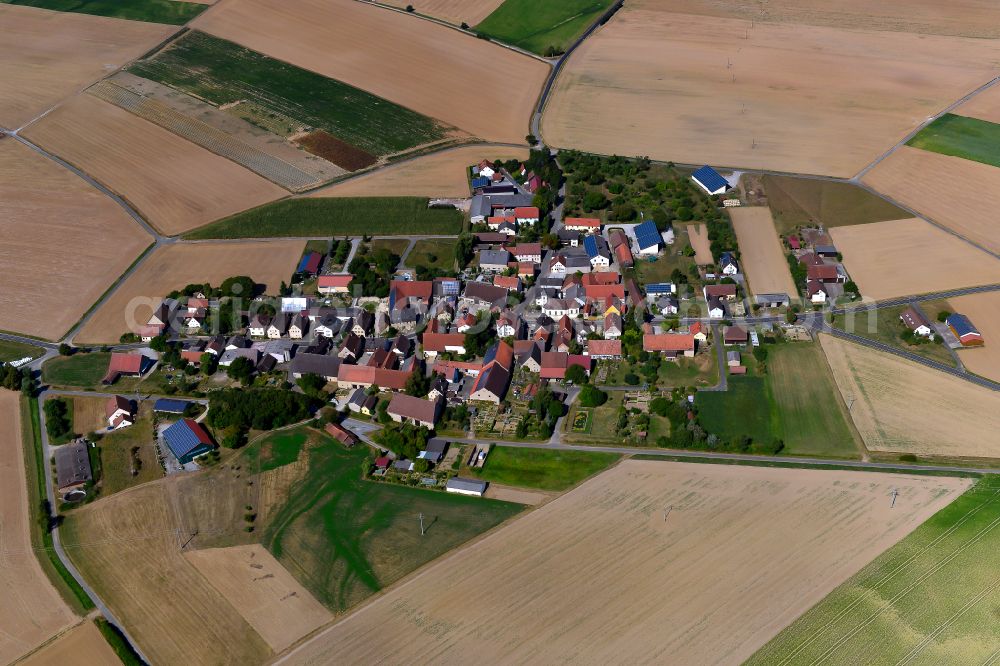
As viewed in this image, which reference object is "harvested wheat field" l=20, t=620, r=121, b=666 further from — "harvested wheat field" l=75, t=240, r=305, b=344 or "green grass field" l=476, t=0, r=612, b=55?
"green grass field" l=476, t=0, r=612, b=55

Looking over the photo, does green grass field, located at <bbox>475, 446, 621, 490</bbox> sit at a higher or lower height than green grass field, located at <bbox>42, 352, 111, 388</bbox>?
higher

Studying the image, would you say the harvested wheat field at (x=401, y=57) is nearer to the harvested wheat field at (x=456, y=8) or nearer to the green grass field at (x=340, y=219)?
the harvested wheat field at (x=456, y=8)

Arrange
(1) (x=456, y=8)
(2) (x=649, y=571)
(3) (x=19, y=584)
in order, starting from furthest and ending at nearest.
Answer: (1) (x=456, y=8), (3) (x=19, y=584), (2) (x=649, y=571)

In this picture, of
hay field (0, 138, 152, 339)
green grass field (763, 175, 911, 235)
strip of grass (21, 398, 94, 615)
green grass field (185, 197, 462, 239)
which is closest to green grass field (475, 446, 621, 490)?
strip of grass (21, 398, 94, 615)

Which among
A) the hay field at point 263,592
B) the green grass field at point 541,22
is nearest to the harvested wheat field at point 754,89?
the green grass field at point 541,22

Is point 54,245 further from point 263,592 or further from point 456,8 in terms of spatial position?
point 456,8

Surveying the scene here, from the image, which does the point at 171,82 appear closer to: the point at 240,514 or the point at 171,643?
the point at 240,514

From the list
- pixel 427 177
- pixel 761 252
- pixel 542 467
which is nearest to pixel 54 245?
pixel 427 177
